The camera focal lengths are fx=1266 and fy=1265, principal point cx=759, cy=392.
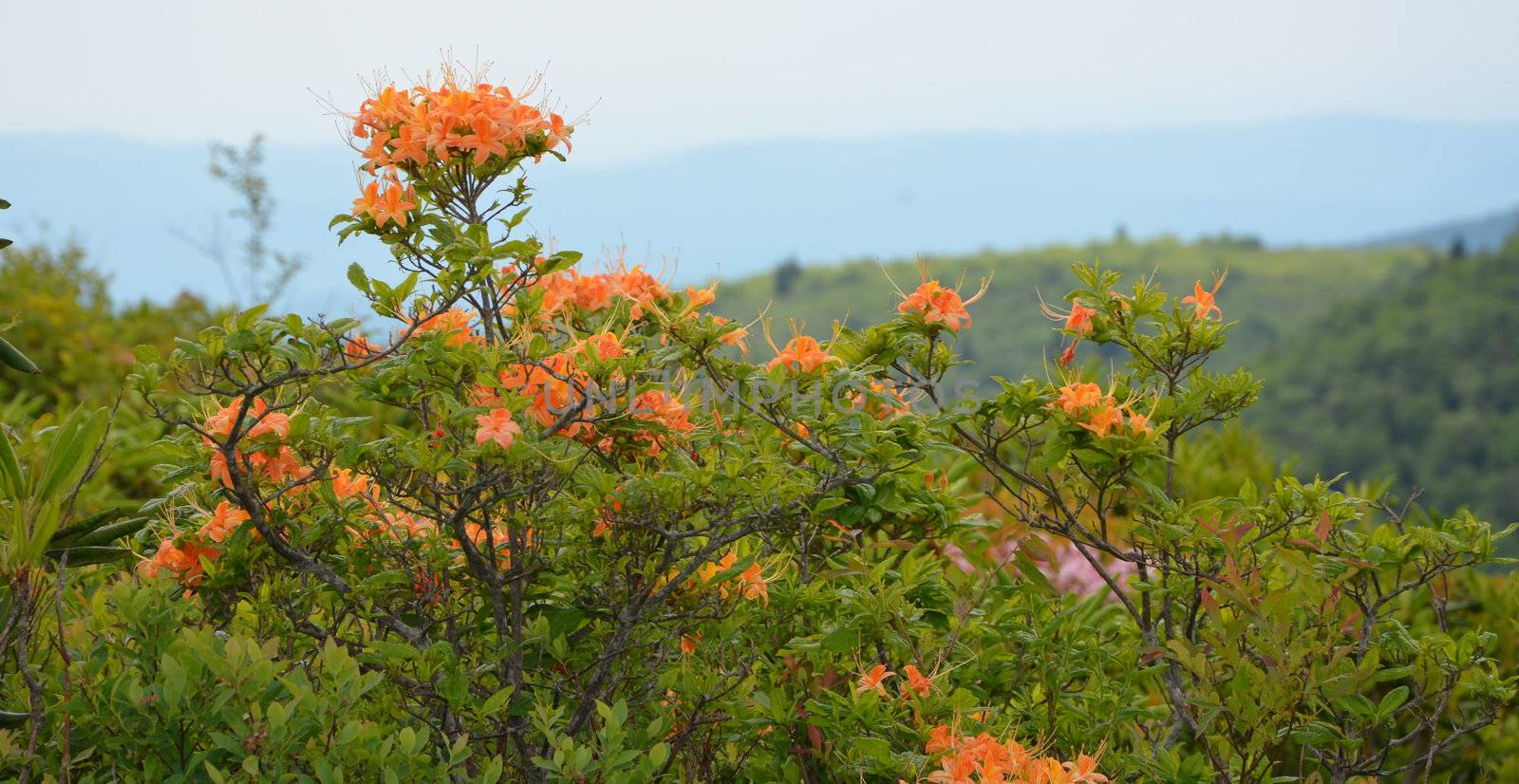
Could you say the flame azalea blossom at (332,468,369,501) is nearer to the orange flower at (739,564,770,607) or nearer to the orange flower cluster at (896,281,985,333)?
the orange flower at (739,564,770,607)

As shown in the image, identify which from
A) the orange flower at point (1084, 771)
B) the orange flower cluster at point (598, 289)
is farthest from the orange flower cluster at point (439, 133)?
the orange flower at point (1084, 771)

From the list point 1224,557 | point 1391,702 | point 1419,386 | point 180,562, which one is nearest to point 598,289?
point 180,562

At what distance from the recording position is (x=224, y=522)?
229 cm

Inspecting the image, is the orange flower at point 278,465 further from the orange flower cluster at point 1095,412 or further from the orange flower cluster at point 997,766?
the orange flower cluster at point 1095,412

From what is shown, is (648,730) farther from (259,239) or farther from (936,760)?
(259,239)

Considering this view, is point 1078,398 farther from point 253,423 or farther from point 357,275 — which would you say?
point 253,423

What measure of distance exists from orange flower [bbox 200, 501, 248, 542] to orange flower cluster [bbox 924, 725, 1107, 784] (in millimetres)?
1298

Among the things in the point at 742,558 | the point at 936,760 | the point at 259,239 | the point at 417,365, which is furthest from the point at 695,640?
the point at 259,239

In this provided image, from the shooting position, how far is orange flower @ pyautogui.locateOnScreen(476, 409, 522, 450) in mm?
1899

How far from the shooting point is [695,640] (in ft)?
8.16

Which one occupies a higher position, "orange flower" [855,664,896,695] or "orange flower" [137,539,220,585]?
"orange flower" [137,539,220,585]

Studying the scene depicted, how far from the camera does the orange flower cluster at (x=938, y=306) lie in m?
2.49

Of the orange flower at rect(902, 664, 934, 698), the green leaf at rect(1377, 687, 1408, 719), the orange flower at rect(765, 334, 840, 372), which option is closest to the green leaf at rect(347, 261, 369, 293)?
the orange flower at rect(765, 334, 840, 372)

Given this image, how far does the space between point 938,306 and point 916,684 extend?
76 centimetres
